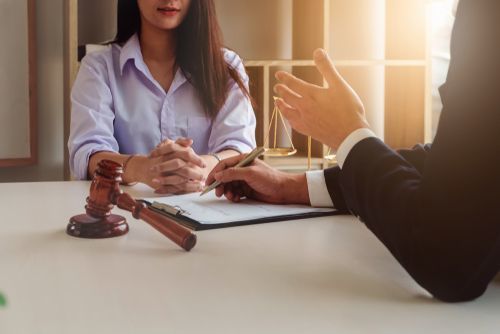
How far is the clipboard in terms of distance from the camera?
1.12 m

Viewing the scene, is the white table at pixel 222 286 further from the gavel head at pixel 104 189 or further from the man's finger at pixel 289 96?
the man's finger at pixel 289 96

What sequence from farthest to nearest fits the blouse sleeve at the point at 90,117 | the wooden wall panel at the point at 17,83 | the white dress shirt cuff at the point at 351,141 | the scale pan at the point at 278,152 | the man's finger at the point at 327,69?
the scale pan at the point at 278,152 < the wooden wall panel at the point at 17,83 < the blouse sleeve at the point at 90,117 < the man's finger at the point at 327,69 < the white dress shirt cuff at the point at 351,141

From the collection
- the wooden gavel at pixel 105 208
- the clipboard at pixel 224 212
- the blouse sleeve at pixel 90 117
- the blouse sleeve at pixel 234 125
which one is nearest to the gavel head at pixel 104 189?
the wooden gavel at pixel 105 208

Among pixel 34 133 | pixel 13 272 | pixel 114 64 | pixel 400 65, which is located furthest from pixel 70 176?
pixel 13 272

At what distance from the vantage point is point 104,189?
3.41 ft

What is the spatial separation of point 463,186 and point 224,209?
0.61 metres

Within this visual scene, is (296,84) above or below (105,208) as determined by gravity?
above

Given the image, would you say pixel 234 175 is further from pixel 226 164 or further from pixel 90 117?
pixel 90 117

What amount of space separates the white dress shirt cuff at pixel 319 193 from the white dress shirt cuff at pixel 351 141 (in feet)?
1.24

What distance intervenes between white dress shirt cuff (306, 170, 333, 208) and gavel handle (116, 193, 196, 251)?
365 millimetres

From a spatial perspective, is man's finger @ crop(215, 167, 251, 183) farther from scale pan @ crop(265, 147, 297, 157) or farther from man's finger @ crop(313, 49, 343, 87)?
scale pan @ crop(265, 147, 297, 157)

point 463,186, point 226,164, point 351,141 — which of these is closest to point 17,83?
point 226,164

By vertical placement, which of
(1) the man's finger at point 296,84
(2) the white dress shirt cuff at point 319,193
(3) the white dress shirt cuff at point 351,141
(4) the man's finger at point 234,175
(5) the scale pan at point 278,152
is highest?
(1) the man's finger at point 296,84

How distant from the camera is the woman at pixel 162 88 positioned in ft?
6.49
